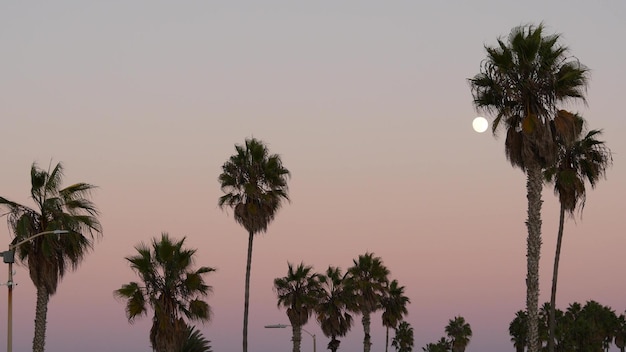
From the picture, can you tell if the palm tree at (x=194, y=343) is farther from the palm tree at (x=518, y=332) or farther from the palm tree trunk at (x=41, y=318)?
the palm tree at (x=518, y=332)

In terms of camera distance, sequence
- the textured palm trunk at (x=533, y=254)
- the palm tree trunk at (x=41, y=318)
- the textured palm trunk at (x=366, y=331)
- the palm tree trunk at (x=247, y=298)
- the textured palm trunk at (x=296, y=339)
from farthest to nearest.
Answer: the textured palm trunk at (x=366, y=331) < the textured palm trunk at (x=296, y=339) < the palm tree trunk at (x=247, y=298) < the palm tree trunk at (x=41, y=318) < the textured palm trunk at (x=533, y=254)

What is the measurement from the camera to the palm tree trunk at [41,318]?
4641cm

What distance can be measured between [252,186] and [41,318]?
82.8 ft

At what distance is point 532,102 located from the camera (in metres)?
44.7

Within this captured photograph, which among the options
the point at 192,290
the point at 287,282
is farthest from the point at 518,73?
the point at 287,282

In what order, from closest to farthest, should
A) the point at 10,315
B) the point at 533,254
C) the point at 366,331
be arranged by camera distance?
the point at 10,315
the point at 533,254
the point at 366,331

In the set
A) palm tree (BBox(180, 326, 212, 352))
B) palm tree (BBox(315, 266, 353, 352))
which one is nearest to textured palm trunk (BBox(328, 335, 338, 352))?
palm tree (BBox(315, 266, 353, 352))

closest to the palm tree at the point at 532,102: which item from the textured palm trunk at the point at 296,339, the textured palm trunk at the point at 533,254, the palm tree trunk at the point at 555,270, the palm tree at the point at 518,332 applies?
the textured palm trunk at the point at 533,254

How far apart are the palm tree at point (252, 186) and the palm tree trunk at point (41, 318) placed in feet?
77.4

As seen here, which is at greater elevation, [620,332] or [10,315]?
[620,332]

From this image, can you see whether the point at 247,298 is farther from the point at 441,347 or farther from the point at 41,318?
the point at 441,347

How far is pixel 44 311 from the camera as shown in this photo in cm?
4700

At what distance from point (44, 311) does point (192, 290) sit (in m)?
9.64

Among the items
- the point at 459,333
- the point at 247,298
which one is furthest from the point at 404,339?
the point at 247,298
